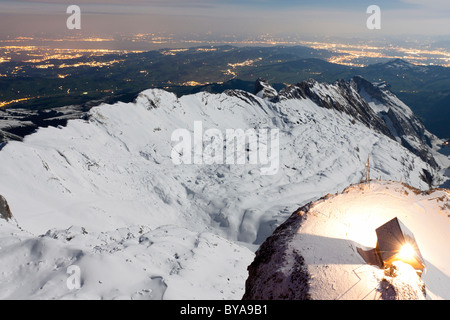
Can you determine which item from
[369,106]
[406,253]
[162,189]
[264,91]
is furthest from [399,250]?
[369,106]

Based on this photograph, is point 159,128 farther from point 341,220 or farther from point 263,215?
point 341,220
